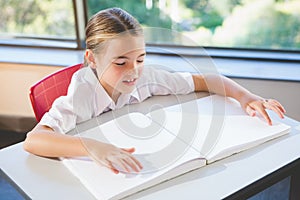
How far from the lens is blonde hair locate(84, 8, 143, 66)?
103cm

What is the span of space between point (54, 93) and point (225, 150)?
561 mm

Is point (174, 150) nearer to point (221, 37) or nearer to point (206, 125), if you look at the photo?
point (206, 125)

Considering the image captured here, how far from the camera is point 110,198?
0.89 metres

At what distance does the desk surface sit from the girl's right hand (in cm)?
6

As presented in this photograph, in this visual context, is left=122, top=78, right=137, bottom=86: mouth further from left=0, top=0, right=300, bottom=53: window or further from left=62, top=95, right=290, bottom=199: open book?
left=0, top=0, right=300, bottom=53: window

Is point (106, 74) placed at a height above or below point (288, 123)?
above

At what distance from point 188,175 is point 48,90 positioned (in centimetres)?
54

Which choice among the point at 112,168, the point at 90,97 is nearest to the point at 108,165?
the point at 112,168

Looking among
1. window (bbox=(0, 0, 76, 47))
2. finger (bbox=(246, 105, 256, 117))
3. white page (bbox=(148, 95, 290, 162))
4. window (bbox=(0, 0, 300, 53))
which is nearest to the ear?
white page (bbox=(148, 95, 290, 162))

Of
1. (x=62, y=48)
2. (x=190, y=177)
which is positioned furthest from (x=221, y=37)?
(x=190, y=177)

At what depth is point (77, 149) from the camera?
1.02 meters

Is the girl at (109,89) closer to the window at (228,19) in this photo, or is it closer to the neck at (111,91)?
the neck at (111,91)

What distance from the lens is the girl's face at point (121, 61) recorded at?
99 centimetres

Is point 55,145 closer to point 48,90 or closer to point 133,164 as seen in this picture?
point 133,164
